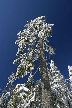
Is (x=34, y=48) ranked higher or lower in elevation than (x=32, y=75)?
higher

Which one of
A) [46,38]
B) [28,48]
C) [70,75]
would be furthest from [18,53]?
[70,75]

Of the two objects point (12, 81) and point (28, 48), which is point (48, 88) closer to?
point (28, 48)

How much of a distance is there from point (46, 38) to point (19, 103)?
22.9 ft

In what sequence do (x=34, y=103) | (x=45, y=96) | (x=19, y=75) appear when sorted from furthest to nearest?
(x=19, y=75)
(x=34, y=103)
(x=45, y=96)

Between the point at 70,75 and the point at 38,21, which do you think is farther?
the point at 70,75

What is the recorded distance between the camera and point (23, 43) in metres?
17.0

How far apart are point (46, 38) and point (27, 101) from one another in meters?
6.89

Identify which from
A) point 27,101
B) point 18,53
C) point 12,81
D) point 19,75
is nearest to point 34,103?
point 27,101

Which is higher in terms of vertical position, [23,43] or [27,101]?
[23,43]

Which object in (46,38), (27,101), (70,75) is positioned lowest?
(27,101)

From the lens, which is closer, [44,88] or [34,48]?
[44,88]

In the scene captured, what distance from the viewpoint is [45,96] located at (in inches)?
519

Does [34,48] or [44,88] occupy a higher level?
[34,48]

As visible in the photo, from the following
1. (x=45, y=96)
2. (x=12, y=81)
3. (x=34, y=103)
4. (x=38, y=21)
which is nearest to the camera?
(x=45, y=96)
